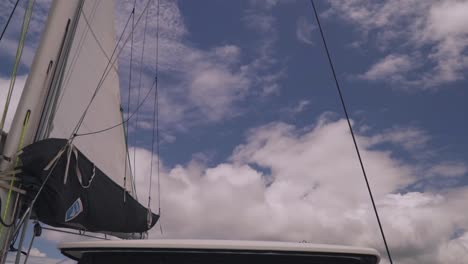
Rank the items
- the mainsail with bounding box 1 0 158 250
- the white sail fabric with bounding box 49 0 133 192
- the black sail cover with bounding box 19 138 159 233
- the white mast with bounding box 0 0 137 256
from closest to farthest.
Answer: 1. the black sail cover with bounding box 19 138 159 233
2. the mainsail with bounding box 1 0 158 250
3. the white mast with bounding box 0 0 137 256
4. the white sail fabric with bounding box 49 0 133 192

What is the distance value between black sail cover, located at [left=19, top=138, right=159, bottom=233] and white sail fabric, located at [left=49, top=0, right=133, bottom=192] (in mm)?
732

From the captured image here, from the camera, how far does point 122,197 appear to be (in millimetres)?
5145

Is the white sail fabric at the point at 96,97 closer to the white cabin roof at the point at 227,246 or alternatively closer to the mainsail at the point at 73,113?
the mainsail at the point at 73,113

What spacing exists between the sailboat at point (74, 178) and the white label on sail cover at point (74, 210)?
0.04 feet

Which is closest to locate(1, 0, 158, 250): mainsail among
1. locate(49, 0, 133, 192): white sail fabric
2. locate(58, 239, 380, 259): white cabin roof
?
locate(49, 0, 133, 192): white sail fabric

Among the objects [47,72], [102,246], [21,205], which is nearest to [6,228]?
[21,205]

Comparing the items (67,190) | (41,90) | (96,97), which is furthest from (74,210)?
(96,97)

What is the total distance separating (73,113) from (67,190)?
5.98 feet

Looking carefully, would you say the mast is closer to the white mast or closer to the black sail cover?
the white mast

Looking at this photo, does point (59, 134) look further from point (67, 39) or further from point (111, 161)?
point (111, 161)

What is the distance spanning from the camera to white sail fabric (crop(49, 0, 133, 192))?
5305mm

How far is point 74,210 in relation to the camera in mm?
4031

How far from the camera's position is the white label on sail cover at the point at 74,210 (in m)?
3.95

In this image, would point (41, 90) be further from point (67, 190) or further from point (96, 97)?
point (96, 97)
